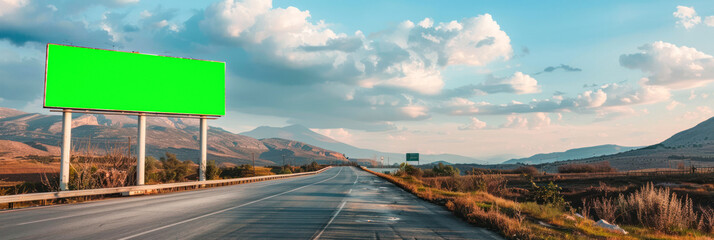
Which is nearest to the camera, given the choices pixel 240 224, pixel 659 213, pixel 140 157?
pixel 240 224

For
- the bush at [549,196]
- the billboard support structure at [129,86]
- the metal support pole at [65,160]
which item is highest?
the billboard support structure at [129,86]

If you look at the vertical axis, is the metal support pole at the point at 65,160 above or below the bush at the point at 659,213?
above

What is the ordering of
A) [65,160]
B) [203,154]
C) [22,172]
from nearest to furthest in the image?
[65,160], [203,154], [22,172]

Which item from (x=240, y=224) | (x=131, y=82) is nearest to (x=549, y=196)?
(x=240, y=224)

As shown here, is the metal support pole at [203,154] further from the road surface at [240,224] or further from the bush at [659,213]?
the bush at [659,213]

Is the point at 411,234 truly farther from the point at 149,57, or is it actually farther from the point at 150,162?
the point at 150,162

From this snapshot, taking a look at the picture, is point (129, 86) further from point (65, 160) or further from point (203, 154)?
point (203, 154)

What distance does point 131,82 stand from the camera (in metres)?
31.1

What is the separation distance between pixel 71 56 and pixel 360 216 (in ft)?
82.2

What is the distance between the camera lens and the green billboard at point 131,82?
90.8ft

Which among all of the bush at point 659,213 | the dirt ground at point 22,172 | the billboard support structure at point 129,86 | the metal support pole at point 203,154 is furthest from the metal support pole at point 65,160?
the bush at point 659,213

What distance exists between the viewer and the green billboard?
27.7 metres

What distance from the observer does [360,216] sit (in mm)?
14008

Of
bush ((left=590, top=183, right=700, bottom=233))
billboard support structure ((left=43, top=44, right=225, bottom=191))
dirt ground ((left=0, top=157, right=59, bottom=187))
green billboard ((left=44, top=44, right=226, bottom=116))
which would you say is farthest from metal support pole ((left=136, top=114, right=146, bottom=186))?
bush ((left=590, top=183, right=700, bottom=233))
